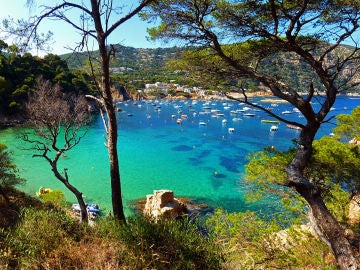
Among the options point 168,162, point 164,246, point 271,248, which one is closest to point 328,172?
point 271,248

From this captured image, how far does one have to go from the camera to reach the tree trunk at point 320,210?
5.23 m

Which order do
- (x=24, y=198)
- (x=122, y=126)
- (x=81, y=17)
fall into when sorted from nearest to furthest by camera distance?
(x=81, y=17) < (x=24, y=198) < (x=122, y=126)

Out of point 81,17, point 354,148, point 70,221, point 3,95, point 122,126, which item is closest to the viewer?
point 70,221

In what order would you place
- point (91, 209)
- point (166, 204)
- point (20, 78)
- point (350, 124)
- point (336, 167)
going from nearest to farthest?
point (336, 167) → point (350, 124) → point (91, 209) → point (166, 204) → point (20, 78)

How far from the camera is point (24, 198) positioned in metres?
14.7

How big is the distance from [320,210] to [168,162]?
86.5 ft

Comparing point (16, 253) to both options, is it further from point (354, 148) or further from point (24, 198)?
point (24, 198)

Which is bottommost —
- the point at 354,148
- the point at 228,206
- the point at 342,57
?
the point at 228,206

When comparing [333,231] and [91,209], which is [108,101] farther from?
[91,209]

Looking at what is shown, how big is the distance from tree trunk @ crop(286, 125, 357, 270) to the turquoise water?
9.85ft

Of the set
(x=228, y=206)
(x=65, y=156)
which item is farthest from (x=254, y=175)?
(x=65, y=156)

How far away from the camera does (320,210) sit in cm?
552

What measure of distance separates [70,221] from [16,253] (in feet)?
3.19

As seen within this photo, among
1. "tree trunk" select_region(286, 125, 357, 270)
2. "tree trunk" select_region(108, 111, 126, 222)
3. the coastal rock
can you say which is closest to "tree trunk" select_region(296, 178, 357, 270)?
"tree trunk" select_region(286, 125, 357, 270)
